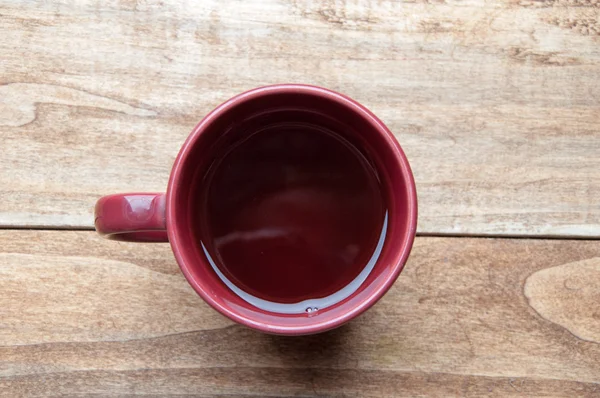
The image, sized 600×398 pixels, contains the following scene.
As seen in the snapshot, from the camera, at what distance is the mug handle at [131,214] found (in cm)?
51

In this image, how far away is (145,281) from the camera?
68cm

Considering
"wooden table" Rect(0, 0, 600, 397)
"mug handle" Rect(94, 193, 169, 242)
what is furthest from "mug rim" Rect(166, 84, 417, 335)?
"wooden table" Rect(0, 0, 600, 397)

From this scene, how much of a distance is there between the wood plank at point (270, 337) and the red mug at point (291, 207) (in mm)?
106

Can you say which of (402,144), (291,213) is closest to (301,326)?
(291,213)

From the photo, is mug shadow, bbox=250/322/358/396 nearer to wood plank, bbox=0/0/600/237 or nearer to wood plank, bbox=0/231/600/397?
wood plank, bbox=0/231/600/397

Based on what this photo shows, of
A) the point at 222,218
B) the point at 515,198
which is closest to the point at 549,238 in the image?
the point at 515,198

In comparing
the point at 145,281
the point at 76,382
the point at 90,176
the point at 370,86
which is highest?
the point at 370,86

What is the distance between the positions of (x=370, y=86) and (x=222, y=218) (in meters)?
0.24

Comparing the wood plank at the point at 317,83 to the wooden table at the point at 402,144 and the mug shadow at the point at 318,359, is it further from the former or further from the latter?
the mug shadow at the point at 318,359

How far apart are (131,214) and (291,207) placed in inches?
6.4

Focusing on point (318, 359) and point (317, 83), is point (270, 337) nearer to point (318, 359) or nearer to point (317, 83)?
point (318, 359)

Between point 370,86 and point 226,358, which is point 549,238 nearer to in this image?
point 370,86

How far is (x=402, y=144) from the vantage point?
68 cm

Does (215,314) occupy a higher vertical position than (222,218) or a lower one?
lower
